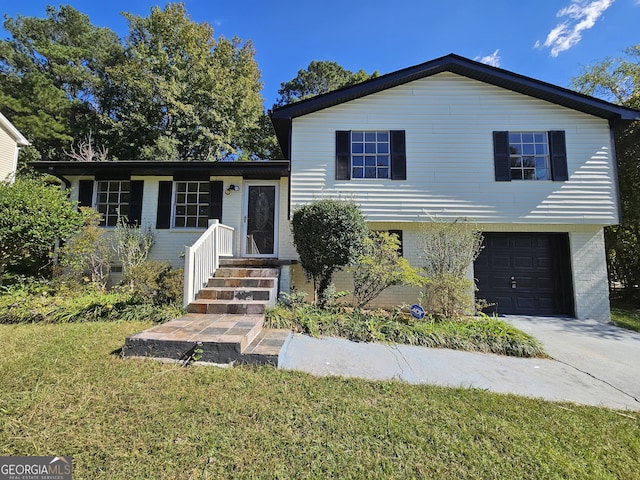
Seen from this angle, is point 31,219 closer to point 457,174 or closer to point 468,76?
point 457,174

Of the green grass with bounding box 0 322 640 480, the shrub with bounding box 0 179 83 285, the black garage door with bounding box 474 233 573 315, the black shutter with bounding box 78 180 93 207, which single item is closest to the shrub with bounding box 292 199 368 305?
the green grass with bounding box 0 322 640 480

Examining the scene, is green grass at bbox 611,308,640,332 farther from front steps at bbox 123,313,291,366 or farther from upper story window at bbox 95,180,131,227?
upper story window at bbox 95,180,131,227

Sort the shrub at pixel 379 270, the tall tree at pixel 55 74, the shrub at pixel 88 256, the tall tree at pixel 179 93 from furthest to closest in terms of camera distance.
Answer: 1. the tall tree at pixel 55 74
2. the tall tree at pixel 179 93
3. the shrub at pixel 88 256
4. the shrub at pixel 379 270

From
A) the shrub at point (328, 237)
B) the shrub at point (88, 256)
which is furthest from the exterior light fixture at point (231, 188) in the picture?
the shrub at point (88, 256)

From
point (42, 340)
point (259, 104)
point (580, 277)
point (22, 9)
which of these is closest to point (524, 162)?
point (580, 277)

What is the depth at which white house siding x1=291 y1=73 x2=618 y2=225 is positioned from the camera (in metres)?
7.12

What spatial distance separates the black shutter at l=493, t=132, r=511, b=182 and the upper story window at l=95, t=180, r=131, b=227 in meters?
10.1

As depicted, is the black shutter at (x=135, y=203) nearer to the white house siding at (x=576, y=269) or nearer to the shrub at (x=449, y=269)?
the white house siding at (x=576, y=269)

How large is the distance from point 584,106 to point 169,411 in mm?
10454

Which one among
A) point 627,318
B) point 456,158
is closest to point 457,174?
point 456,158

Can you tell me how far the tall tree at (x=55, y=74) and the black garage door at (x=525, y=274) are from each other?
20.5 m

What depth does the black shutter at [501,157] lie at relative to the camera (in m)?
7.25

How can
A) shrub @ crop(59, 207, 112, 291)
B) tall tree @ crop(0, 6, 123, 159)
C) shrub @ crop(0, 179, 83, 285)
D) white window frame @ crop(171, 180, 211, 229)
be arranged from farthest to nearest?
tall tree @ crop(0, 6, 123, 159) < white window frame @ crop(171, 180, 211, 229) < shrub @ crop(59, 207, 112, 291) < shrub @ crop(0, 179, 83, 285)

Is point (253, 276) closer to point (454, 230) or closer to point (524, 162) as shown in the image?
point (454, 230)
